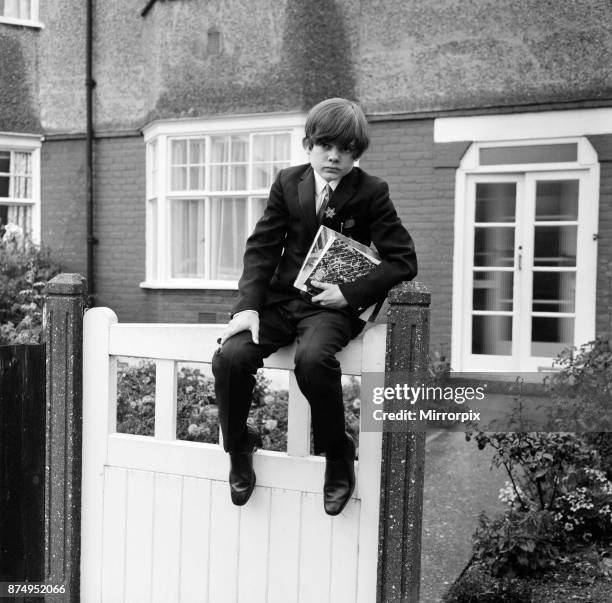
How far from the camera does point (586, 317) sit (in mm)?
7727

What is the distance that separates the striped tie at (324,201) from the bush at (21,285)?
151 inches

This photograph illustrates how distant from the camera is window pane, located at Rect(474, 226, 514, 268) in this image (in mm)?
8070

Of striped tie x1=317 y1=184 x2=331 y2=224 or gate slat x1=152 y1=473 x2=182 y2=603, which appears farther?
gate slat x1=152 y1=473 x2=182 y2=603

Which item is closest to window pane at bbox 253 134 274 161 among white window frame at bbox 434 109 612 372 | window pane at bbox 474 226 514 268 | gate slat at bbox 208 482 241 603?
white window frame at bbox 434 109 612 372

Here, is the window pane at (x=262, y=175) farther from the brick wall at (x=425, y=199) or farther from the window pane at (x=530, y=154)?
the window pane at (x=530, y=154)

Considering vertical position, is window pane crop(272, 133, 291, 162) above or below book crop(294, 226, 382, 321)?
above

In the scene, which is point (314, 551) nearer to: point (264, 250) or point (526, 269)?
point (264, 250)

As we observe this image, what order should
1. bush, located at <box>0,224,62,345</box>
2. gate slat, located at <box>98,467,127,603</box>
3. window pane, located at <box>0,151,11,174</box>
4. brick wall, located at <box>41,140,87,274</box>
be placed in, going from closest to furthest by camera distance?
gate slat, located at <box>98,467,127,603</box> → bush, located at <box>0,224,62,345</box> → brick wall, located at <box>41,140,87,274</box> → window pane, located at <box>0,151,11,174</box>

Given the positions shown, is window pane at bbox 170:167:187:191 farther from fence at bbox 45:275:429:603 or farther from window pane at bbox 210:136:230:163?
fence at bbox 45:275:429:603

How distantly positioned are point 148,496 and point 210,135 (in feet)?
21.1

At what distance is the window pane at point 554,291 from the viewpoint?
787 centimetres

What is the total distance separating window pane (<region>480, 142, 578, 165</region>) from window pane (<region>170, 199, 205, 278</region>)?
11.3 ft

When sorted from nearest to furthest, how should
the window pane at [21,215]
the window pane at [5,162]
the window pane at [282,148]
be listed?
the window pane at [282,148] < the window pane at [5,162] < the window pane at [21,215]

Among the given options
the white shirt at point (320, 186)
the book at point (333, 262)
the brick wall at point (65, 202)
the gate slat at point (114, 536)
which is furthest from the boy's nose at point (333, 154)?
the brick wall at point (65, 202)
